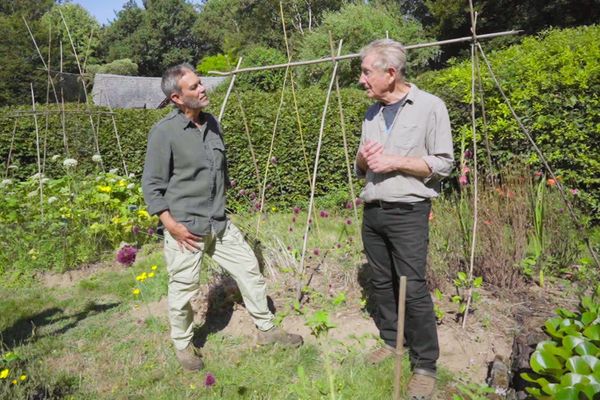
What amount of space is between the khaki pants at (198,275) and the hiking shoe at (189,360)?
36 millimetres

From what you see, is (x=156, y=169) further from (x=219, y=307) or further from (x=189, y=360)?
(x=219, y=307)

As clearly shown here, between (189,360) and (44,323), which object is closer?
(189,360)

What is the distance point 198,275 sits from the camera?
8.57 feet

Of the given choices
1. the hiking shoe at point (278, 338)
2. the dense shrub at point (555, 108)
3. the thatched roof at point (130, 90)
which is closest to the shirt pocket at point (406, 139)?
the hiking shoe at point (278, 338)

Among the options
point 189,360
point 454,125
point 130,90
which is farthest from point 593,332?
point 130,90

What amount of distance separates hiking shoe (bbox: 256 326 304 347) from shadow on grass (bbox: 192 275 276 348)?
43cm

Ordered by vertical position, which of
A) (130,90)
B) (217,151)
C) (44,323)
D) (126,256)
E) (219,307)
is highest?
(130,90)

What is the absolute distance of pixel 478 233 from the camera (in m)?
3.55

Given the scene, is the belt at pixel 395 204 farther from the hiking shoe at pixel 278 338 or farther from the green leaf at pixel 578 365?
the hiking shoe at pixel 278 338

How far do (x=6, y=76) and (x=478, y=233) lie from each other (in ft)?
89.4

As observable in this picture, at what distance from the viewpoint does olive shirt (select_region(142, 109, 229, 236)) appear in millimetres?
2441

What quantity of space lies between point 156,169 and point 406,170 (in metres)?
1.32

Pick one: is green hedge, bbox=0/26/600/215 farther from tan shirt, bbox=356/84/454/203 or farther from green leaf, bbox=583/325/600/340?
green leaf, bbox=583/325/600/340

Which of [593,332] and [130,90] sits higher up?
[130,90]
